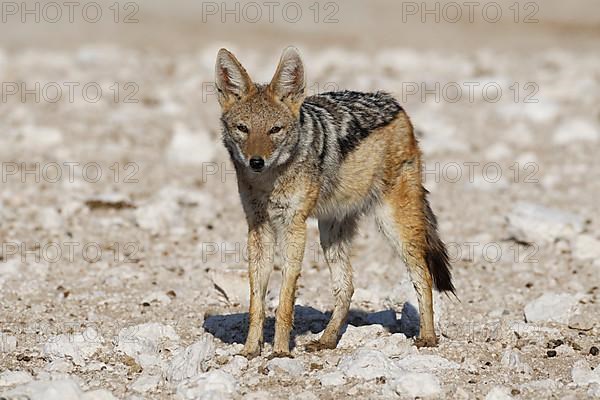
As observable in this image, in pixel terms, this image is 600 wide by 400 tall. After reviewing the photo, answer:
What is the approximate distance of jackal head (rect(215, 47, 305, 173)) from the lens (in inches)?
309

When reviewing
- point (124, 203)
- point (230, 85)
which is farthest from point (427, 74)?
point (230, 85)

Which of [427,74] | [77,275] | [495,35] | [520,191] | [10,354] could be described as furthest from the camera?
[495,35]

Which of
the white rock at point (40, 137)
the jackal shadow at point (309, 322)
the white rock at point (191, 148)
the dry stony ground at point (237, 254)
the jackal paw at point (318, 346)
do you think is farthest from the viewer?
the white rock at point (40, 137)

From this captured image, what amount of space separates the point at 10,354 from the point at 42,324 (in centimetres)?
91

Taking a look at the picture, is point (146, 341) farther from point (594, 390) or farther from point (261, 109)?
point (594, 390)

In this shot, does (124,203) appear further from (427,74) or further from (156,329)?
(427,74)

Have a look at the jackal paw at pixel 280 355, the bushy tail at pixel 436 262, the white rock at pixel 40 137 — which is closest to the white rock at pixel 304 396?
the jackal paw at pixel 280 355

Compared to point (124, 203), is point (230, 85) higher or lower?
higher

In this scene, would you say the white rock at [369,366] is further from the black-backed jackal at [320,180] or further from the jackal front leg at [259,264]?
the jackal front leg at [259,264]

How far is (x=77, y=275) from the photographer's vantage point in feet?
35.5

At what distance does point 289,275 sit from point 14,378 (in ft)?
7.49

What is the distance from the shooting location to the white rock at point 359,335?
335 inches

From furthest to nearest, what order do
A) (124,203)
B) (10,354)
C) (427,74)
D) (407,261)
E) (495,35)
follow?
(495,35), (427,74), (124,203), (407,261), (10,354)

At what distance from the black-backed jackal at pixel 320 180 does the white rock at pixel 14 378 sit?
5.86 feet
